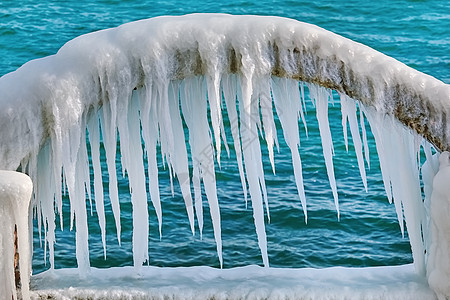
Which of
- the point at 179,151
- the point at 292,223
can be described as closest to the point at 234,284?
the point at 179,151

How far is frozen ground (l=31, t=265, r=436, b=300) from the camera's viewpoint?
5.35m

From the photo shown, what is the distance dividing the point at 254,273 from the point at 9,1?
50.1ft

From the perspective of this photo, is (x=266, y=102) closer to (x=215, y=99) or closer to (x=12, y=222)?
(x=215, y=99)

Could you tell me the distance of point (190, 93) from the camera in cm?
502

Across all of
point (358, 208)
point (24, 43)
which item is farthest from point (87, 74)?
point (24, 43)

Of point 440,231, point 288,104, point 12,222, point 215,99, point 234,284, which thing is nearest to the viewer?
point 12,222

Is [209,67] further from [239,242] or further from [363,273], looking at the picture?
[239,242]

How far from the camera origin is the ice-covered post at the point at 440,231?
4895 millimetres

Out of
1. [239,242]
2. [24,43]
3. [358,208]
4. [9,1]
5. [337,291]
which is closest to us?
[337,291]

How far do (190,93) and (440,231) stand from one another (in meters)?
1.65

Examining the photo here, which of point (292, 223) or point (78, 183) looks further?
point (292, 223)

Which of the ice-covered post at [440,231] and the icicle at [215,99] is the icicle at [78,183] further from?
the ice-covered post at [440,231]

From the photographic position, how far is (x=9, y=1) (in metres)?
19.5

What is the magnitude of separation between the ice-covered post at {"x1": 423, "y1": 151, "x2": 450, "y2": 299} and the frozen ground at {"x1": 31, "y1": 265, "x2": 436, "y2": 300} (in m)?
0.18
